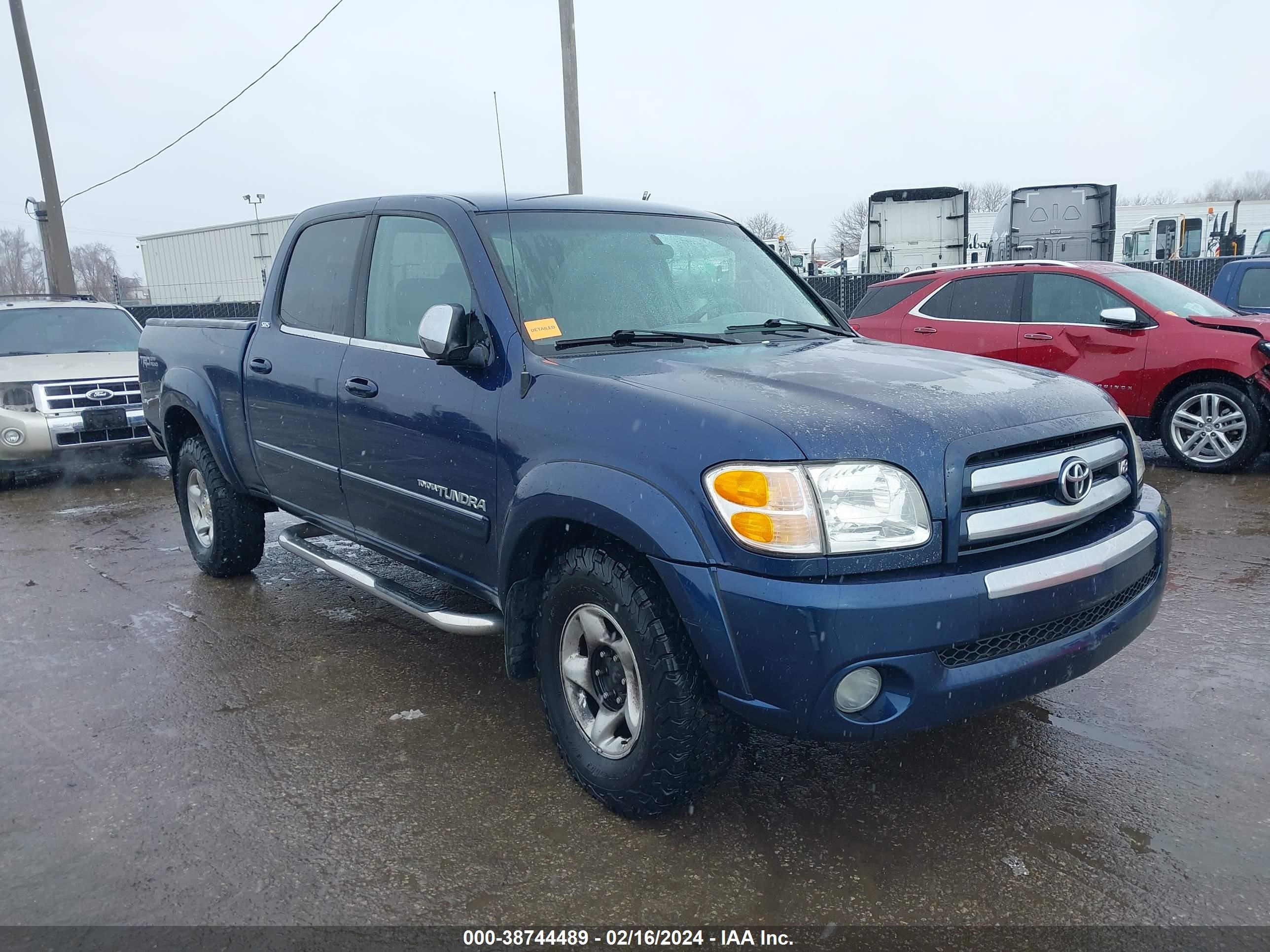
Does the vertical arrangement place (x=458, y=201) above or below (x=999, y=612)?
above

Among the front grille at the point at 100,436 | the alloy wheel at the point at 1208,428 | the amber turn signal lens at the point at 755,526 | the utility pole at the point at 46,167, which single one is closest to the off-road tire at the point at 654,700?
the amber turn signal lens at the point at 755,526

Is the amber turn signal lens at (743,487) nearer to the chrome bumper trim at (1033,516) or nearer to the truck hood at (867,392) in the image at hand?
the truck hood at (867,392)

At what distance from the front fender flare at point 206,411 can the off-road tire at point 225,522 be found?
0.09 metres

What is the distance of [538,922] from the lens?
234 cm

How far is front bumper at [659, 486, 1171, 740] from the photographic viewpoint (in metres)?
2.22

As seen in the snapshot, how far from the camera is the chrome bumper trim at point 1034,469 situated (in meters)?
2.42

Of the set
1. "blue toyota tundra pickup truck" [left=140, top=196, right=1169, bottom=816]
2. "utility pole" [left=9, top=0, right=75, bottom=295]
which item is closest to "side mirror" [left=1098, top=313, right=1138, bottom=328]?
"blue toyota tundra pickup truck" [left=140, top=196, right=1169, bottom=816]

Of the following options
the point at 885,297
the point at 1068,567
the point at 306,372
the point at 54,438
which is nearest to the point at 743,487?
the point at 1068,567

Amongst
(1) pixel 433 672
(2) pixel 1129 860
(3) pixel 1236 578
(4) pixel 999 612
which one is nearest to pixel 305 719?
(1) pixel 433 672

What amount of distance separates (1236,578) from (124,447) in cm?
873

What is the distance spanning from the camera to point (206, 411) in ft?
16.0

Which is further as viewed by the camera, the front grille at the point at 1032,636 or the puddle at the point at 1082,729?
the puddle at the point at 1082,729

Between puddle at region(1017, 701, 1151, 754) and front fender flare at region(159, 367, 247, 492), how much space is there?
383 cm

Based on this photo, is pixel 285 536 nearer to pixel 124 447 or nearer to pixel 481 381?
pixel 481 381
